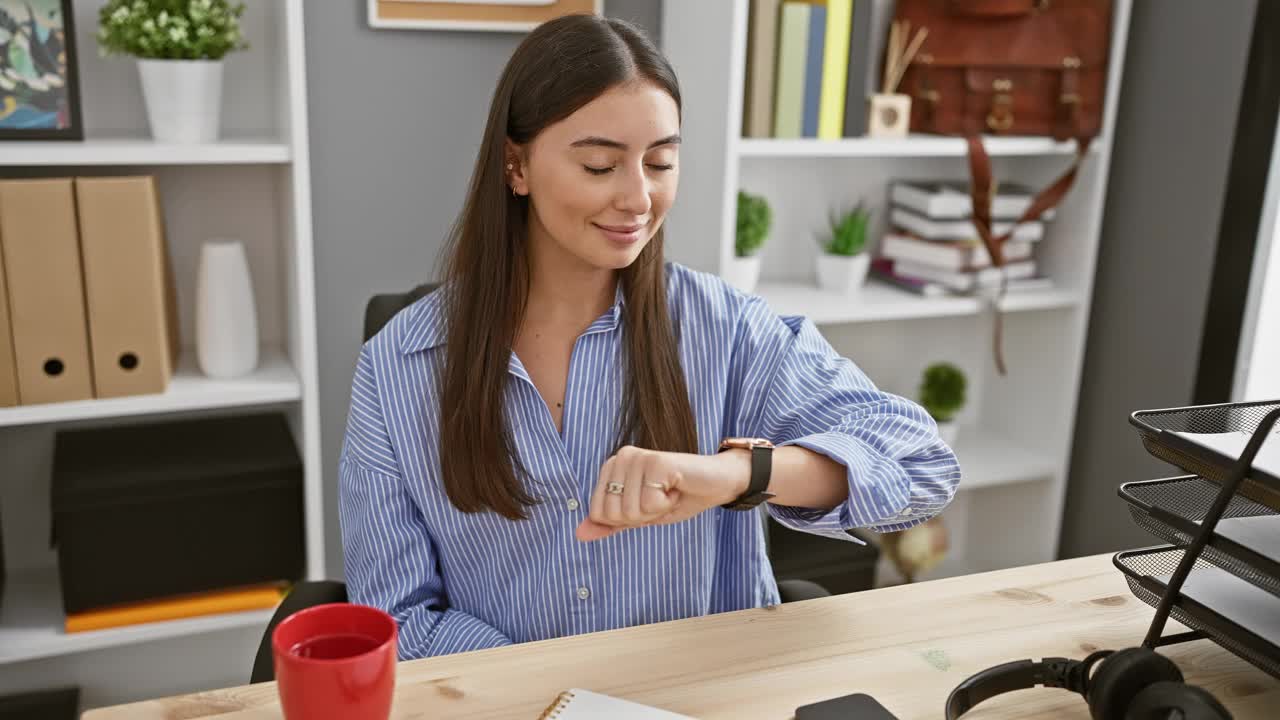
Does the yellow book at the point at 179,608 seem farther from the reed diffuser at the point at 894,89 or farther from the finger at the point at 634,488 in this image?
the reed diffuser at the point at 894,89

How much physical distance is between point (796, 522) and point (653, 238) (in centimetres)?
36

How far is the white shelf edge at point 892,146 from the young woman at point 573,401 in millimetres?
792

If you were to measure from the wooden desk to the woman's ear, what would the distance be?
0.50m

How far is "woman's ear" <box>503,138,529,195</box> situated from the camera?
1218 millimetres

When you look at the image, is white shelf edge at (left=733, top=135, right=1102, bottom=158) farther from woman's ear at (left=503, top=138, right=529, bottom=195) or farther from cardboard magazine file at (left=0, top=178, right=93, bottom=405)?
cardboard magazine file at (left=0, top=178, right=93, bottom=405)

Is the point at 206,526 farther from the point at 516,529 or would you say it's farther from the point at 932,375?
the point at 932,375

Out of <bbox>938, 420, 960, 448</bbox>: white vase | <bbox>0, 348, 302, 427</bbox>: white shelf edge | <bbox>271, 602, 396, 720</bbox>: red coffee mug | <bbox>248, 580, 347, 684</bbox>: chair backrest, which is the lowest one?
<bbox>938, 420, 960, 448</bbox>: white vase

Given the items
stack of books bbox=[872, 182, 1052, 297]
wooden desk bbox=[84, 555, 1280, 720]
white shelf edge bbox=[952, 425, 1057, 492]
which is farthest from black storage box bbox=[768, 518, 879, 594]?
wooden desk bbox=[84, 555, 1280, 720]

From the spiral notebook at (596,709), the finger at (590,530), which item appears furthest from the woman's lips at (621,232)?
the spiral notebook at (596,709)

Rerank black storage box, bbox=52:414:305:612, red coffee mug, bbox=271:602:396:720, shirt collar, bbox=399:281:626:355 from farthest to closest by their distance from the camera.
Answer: black storage box, bbox=52:414:305:612
shirt collar, bbox=399:281:626:355
red coffee mug, bbox=271:602:396:720

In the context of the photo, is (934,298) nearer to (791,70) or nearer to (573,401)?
(791,70)

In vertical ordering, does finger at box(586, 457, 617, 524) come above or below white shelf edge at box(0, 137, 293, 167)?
below

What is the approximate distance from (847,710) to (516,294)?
60 centimetres

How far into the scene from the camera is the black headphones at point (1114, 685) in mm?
785
